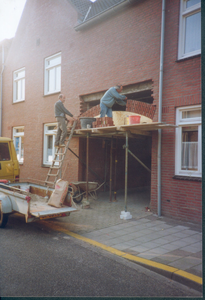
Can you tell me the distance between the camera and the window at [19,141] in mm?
14758

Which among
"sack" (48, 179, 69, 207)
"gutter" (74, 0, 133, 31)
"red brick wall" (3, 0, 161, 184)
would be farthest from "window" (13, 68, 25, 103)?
"sack" (48, 179, 69, 207)

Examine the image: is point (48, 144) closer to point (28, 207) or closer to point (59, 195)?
point (59, 195)

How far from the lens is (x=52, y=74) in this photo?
42.4 ft

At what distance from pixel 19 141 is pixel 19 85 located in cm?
323

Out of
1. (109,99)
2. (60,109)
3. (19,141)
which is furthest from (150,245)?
(19,141)

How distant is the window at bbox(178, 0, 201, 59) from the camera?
7344 mm

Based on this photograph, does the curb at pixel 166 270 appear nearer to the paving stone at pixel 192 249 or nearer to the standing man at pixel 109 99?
the paving stone at pixel 192 249

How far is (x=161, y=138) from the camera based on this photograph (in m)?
7.80

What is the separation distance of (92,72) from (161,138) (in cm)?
415

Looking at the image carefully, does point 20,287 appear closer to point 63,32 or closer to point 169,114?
point 169,114

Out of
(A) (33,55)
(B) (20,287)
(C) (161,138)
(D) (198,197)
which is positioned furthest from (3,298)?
(A) (33,55)

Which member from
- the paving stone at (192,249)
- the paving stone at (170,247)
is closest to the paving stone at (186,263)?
the paving stone at (192,249)

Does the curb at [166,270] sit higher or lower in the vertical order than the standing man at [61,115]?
lower

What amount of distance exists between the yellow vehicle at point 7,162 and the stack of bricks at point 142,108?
13.3 feet
